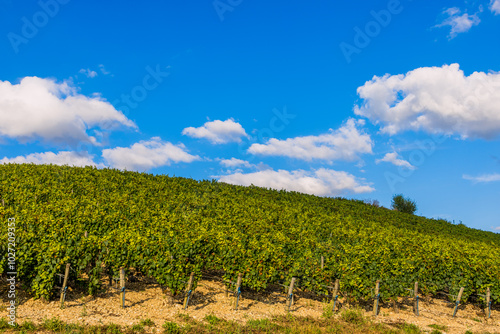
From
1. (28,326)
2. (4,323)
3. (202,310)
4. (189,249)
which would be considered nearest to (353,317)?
(202,310)

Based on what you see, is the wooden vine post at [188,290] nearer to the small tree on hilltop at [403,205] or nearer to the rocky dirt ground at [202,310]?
the rocky dirt ground at [202,310]

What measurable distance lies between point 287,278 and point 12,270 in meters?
11.0

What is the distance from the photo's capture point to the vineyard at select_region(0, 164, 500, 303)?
12883 millimetres

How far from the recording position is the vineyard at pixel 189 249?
12.9m

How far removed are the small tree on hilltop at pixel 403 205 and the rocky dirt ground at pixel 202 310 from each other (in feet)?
225

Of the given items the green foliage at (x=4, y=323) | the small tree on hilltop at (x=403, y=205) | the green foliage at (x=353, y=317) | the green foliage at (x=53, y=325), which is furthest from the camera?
the small tree on hilltop at (x=403, y=205)

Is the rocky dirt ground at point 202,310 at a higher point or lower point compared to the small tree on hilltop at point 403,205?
lower

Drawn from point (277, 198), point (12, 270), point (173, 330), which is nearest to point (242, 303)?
point (173, 330)

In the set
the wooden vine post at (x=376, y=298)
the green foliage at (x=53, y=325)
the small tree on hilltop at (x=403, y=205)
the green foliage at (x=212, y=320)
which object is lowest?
the green foliage at (x=53, y=325)

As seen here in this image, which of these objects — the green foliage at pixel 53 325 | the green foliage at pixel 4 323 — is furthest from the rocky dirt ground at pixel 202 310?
the green foliage at pixel 4 323

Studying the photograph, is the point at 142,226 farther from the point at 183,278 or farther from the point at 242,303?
the point at 242,303

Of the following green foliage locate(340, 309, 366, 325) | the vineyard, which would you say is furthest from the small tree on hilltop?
green foliage locate(340, 309, 366, 325)

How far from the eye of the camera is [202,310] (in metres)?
12.4

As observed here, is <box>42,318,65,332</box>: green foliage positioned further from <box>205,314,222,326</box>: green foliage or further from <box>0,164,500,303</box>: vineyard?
<box>205,314,222,326</box>: green foliage
